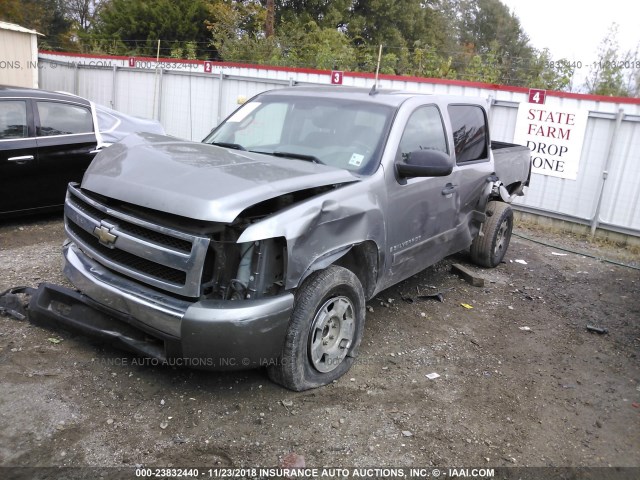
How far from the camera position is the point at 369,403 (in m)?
3.64

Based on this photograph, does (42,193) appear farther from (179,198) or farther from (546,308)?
(546,308)

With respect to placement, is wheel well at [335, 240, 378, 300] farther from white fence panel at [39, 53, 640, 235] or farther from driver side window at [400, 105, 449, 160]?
white fence panel at [39, 53, 640, 235]

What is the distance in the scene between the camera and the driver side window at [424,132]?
14.8 feet

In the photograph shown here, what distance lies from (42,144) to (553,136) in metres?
7.60

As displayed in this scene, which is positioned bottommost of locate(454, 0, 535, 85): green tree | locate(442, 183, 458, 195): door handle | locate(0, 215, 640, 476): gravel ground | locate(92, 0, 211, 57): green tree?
locate(0, 215, 640, 476): gravel ground

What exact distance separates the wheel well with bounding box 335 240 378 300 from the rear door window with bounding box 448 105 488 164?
1.74 m

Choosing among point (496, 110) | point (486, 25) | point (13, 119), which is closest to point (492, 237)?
point (496, 110)

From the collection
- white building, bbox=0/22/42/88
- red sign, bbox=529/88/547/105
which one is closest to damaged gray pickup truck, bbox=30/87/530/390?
red sign, bbox=529/88/547/105

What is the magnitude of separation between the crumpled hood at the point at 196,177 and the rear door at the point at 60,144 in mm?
3028

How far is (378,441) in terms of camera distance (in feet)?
10.7

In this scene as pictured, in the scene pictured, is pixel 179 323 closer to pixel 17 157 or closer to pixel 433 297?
pixel 433 297

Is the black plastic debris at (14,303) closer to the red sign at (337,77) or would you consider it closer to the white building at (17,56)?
the red sign at (337,77)

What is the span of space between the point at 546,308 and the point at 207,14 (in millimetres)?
29595

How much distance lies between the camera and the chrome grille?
3.07 metres
